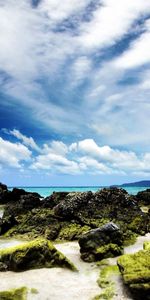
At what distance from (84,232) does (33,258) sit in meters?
7.76

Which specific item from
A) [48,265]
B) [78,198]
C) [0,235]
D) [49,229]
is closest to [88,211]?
[78,198]

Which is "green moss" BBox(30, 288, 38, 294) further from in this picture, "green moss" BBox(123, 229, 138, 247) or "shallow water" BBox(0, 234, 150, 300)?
"green moss" BBox(123, 229, 138, 247)

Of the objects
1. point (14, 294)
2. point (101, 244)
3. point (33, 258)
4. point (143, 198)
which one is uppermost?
point (143, 198)

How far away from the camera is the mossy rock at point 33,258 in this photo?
18.5 meters

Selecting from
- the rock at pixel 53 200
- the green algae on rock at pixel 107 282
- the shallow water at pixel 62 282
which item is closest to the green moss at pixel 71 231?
the shallow water at pixel 62 282

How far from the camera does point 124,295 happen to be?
50.7 ft

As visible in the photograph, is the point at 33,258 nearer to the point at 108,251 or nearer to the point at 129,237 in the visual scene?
the point at 108,251

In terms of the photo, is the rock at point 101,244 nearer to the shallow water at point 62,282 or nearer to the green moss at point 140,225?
the shallow water at point 62,282

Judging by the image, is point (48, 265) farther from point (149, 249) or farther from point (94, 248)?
point (149, 249)

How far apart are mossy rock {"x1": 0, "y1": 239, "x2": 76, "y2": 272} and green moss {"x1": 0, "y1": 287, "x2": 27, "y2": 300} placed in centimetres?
262

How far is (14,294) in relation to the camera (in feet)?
50.9

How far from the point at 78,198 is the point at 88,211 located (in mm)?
1531

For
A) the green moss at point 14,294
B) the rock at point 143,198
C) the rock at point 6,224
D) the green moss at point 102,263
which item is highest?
the rock at point 143,198

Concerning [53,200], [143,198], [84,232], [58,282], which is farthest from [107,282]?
[143,198]
